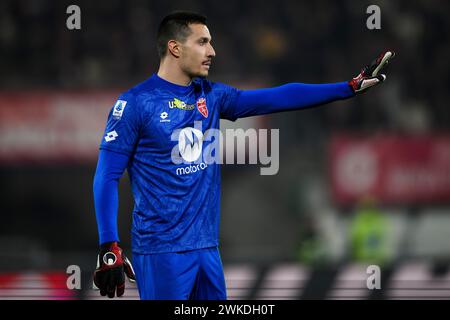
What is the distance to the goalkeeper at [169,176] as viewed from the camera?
510cm

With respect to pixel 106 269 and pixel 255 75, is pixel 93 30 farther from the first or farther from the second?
pixel 106 269

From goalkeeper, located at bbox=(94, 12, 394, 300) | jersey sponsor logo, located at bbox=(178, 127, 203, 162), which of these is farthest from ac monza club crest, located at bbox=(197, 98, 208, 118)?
jersey sponsor logo, located at bbox=(178, 127, 203, 162)

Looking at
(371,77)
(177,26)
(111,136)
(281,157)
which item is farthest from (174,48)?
(281,157)

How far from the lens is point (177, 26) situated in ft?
17.5

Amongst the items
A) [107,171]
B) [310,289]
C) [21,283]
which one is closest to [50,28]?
[21,283]

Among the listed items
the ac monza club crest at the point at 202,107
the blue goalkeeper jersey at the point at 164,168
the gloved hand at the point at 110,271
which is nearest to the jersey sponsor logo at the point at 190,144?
the blue goalkeeper jersey at the point at 164,168

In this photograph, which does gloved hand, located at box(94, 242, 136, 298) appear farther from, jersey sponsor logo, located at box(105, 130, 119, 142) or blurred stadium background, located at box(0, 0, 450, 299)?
blurred stadium background, located at box(0, 0, 450, 299)

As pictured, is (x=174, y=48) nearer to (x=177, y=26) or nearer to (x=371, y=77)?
(x=177, y=26)

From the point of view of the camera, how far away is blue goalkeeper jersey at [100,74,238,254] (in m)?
5.14

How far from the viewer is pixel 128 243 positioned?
592 inches

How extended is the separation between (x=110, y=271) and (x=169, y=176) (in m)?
0.59

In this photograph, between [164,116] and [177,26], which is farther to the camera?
[177,26]

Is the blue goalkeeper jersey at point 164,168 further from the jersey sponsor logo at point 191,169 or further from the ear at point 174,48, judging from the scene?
the ear at point 174,48
